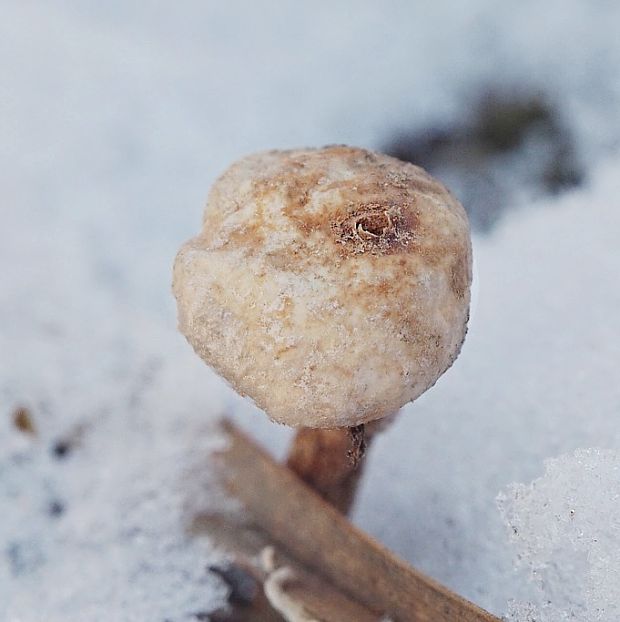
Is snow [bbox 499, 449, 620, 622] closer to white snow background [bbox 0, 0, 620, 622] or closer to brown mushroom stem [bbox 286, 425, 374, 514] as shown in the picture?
white snow background [bbox 0, 0, 620, 622]

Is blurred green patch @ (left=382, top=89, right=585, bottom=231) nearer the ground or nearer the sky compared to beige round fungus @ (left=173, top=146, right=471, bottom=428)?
nearer the sky

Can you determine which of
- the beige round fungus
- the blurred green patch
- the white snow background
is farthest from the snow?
the blurred green patch

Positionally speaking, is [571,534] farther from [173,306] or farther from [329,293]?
[173,306]

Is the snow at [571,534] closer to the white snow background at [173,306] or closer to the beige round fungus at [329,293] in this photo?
the white snow background at [173,306]

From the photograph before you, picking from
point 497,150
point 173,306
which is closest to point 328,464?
point 173,306

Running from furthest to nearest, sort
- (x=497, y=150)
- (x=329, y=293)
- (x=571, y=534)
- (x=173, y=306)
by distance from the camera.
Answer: (x=497, y=150) < (x=173, y=306) < (x=571, y=534) < (x=329, y=293)

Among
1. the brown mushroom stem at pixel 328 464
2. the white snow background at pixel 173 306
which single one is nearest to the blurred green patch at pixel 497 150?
the white snow background at pixel 173 306

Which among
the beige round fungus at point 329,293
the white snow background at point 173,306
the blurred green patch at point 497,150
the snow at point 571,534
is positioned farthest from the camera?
the blurred green patch at point 497,150
